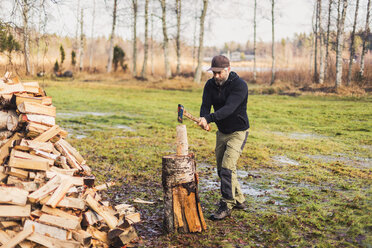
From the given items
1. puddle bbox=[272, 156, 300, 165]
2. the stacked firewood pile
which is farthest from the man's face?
puddle bbox=[272, 156, 300, 165]

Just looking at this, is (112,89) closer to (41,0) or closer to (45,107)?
(41,0)

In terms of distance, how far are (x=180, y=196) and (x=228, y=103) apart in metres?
1.37

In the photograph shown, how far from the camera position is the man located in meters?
4.70

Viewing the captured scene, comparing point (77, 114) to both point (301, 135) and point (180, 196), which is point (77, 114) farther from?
point (180, 196)

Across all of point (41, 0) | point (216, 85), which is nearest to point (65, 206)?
point (216, 85)

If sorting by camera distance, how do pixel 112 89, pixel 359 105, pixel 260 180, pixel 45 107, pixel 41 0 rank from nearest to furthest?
1. pixel 45 107
2. pixel 41 0
3. pixel 260 180
4. pixel 359 105
5. pixel 112 89

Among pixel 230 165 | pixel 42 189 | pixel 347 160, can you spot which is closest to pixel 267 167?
pixel 347 160

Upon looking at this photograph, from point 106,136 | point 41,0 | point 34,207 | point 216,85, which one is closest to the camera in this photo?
point 34,207

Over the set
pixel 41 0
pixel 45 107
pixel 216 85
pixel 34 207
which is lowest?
pixel 34 207

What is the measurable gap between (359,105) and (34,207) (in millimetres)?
15820

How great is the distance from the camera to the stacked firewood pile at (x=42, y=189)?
11.8ft

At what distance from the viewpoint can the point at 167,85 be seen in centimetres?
2703

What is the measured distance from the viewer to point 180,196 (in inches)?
173

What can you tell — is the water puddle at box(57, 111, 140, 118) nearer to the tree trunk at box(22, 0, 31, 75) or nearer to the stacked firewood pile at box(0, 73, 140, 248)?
the tree trunk at box(22, 0, 31, 75)
